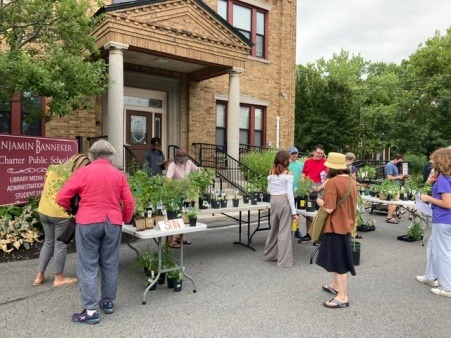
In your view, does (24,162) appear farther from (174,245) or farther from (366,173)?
(366,173)

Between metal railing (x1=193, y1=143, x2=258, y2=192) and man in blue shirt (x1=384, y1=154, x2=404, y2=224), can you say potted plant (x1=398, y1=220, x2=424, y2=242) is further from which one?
metal railing (x1=193, y1=143, x2=258, y2=192)

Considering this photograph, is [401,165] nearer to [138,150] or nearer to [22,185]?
[138,150]

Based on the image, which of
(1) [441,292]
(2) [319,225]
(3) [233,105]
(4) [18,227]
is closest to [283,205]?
(2) [319,225]

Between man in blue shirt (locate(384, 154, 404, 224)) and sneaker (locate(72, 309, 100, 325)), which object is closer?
sneaker (locate(72, 309, 100, 325))

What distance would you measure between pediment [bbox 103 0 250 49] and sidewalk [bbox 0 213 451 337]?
5990mm

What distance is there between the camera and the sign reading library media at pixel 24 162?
6.82 metres

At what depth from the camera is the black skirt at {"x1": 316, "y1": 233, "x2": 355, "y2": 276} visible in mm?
4273

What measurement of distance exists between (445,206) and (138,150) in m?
9.68

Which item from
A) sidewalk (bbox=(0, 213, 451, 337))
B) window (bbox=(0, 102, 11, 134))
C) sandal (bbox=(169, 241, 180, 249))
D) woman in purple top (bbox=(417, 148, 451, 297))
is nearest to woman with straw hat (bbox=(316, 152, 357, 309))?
sidewalk (bbox=(0, 213, 451, 337))

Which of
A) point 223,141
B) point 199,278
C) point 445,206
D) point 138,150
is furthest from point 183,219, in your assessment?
point 223,141

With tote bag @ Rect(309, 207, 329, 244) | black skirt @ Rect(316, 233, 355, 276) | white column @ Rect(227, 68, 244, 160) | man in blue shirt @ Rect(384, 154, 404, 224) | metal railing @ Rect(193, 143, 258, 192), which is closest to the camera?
black skirt @ Rect(316, 233, 355, 276)

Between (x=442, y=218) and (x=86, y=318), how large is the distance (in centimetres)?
433

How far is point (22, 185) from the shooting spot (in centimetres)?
718

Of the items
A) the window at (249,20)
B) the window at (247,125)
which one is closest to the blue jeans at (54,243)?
the window at (247,125)
